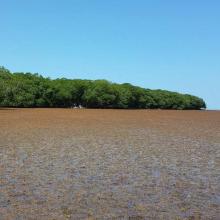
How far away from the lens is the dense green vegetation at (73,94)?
217 feet

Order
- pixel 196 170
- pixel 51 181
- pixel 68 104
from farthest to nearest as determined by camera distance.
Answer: pixel 68 104 < pixel 196 170 < pixel 51 181

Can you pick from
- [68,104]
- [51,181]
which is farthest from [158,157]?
[68,104]

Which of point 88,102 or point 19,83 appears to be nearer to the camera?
point 19,83

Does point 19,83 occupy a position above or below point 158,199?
above

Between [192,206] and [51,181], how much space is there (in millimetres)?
3518

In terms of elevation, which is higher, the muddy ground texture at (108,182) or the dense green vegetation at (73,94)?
the dense green vegetation at (73,94)

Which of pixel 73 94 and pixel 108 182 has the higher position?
pixel 73 94

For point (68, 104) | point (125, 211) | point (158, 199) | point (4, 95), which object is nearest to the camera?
point (125, 211)

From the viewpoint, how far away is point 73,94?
81.0 m

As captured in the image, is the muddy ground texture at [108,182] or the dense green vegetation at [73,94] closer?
the muddy ground texture at [108,182]

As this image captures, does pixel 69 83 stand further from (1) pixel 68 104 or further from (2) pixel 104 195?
(2) pixel 104 195

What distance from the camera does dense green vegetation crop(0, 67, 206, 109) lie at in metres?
66.2

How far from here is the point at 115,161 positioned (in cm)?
1482

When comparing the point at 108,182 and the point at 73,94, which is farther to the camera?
the point at 73,94
